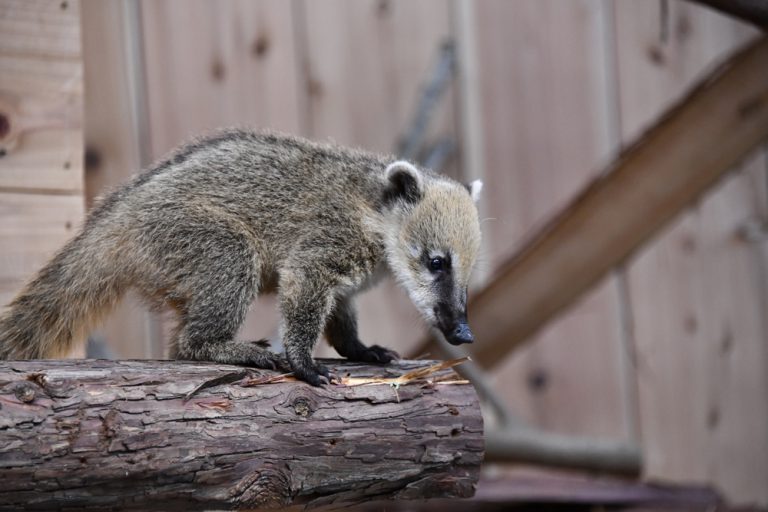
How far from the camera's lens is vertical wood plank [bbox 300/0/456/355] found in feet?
22.7

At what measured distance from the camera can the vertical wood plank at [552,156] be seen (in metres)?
7.36

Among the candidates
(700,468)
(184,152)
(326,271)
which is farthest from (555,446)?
(184,152)

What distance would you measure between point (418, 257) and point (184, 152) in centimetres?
126

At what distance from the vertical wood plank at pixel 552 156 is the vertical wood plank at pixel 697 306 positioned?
9.5 inches

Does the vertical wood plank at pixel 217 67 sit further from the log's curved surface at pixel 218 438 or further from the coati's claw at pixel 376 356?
the log's curved surface at pixel 218 438

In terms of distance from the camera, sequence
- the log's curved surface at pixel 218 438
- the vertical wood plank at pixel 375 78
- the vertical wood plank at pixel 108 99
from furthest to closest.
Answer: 1. the vertical wood plank at pixel 375 78
2. the vertical wood plank at pixel 108 99
3. the log's curved surface at pixel 218 438

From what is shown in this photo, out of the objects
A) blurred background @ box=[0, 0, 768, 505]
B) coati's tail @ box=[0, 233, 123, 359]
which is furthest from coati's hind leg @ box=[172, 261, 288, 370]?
blurred background @ box=[0, 0, 768, 505]

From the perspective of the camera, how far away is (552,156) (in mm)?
7465

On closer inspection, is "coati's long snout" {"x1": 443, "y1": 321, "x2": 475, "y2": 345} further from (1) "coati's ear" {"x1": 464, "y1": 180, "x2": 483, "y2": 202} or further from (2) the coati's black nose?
(1) "coati's ear" {"x1": 464, "y1": 180, "x2": 483, "y2": 202}

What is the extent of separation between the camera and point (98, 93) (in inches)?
246

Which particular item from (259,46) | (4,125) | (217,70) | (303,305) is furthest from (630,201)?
(4,125)

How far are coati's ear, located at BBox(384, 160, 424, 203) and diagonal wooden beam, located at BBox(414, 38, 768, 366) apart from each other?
141 centimetres

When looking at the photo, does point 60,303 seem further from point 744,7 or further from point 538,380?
point 538,380

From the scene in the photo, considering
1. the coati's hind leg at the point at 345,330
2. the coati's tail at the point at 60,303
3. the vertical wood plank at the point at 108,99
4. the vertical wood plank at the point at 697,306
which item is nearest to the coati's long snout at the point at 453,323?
the coati's hind leg at the point at 345,330
